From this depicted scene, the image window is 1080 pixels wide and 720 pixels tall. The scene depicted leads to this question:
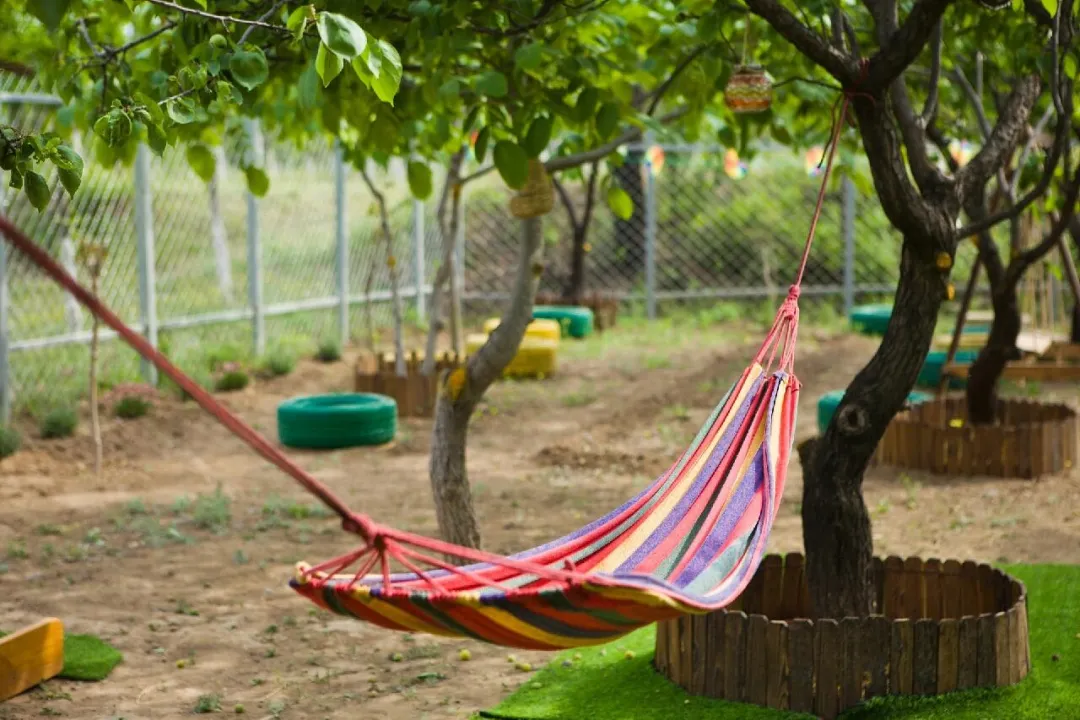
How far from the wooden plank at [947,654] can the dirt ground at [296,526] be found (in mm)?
1211

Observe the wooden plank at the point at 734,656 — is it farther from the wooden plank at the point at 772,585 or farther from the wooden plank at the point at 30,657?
the wooden plank at the point at 30,657

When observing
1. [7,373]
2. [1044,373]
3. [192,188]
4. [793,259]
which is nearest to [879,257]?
[793,259]

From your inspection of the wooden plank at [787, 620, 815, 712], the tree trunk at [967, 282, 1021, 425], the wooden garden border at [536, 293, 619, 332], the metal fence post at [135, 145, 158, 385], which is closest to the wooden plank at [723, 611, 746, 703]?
the wooden plank at [787, 620, 815, 712]

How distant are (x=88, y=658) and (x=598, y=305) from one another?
29.3 feet

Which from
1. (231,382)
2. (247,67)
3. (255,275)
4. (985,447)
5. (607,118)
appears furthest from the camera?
(255,275)

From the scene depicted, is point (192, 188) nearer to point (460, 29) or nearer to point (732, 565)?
point (460, 29)

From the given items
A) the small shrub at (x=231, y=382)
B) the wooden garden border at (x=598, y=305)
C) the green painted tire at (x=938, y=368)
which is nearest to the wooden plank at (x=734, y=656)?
the green painted tire at (x=938, y=368)

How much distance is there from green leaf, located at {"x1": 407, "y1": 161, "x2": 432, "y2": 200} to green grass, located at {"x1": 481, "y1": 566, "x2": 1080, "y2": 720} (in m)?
1.50

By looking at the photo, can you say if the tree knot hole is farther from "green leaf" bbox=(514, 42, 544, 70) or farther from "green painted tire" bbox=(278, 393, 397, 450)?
"green painted tire" bbox=(278, 393, 397, 450)

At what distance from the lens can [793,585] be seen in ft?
13.4

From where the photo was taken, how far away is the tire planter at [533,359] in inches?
390

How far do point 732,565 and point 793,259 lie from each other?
1149cm

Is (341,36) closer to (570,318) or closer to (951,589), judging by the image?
(951,589)

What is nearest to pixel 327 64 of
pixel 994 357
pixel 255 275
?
pixel 994 357
